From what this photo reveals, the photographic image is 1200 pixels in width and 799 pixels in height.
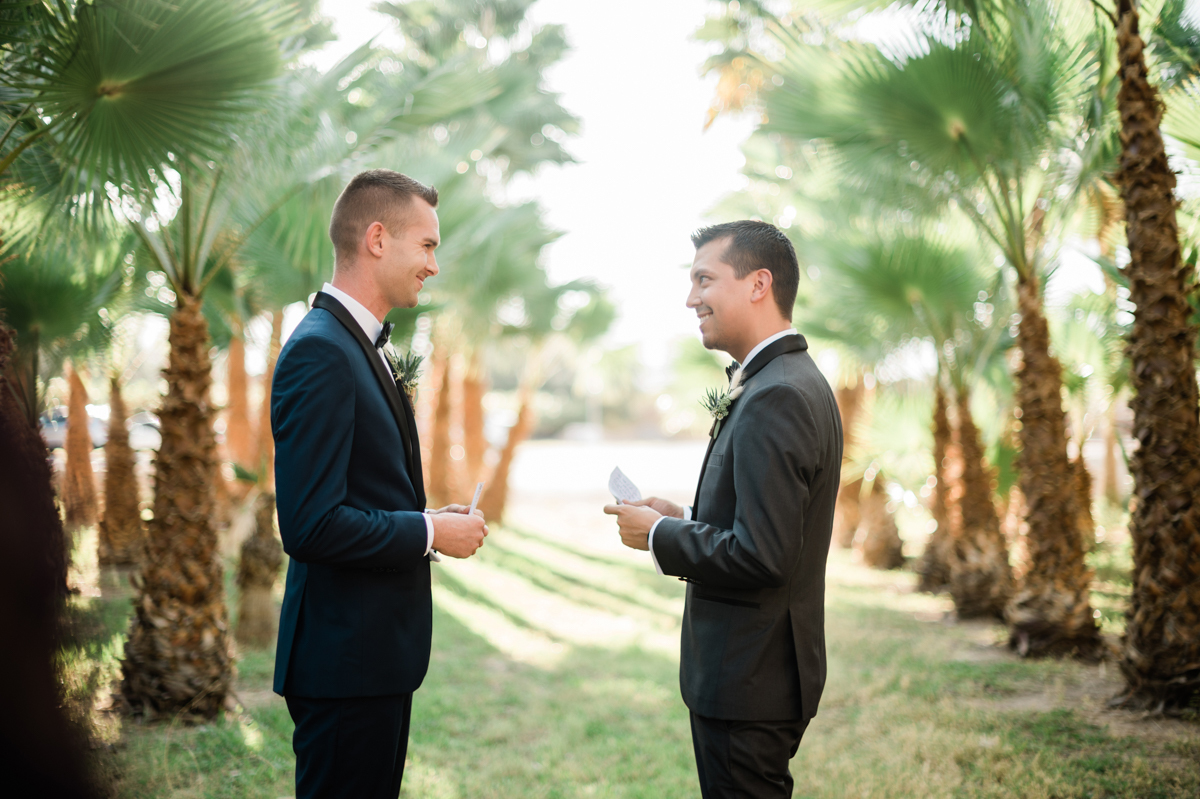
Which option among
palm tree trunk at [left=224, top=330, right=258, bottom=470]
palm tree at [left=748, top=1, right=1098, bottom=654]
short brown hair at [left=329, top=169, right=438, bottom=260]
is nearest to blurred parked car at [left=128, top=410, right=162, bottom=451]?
palm tree trunk at [left=224, top=330, right=258, bottom=470]

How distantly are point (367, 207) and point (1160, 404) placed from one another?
14.8ft

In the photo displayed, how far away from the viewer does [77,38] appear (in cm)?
333

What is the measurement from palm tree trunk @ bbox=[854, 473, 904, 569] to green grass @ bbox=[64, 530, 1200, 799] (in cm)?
316

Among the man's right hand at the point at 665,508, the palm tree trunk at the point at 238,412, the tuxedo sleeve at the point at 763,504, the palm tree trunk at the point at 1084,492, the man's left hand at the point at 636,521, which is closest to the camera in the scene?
the tuxedo sleeve at the point at 763,504

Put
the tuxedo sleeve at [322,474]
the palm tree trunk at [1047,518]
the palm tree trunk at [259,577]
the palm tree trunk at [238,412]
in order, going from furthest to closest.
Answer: the palm tree trunk at [238,412], the palm tree trunk at [259,577], the palm tree trunk at [1047,518], the tuxedo sleeve at [322,474]

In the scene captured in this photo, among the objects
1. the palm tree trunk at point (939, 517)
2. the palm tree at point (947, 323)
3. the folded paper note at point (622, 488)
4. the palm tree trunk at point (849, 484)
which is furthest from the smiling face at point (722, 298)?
the palm tree trunk at point (849, 484)

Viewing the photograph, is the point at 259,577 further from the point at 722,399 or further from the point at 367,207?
the point at 722,399

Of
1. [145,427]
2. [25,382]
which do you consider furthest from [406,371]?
[145,427]

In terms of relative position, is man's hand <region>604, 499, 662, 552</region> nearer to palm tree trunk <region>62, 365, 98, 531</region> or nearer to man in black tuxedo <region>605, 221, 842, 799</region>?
man in black tuxedo <region>605, 221, 842, 799</region>

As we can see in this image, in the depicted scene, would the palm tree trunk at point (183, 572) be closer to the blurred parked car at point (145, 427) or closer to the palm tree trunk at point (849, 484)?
the blurred parked car at point (145, 427)

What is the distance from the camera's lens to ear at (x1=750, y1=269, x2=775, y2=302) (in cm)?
241

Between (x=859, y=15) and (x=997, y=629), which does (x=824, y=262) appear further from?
(x=997, y=629)

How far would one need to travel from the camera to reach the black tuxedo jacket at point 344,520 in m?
1.99

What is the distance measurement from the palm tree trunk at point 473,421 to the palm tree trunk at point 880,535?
729 centimetres
